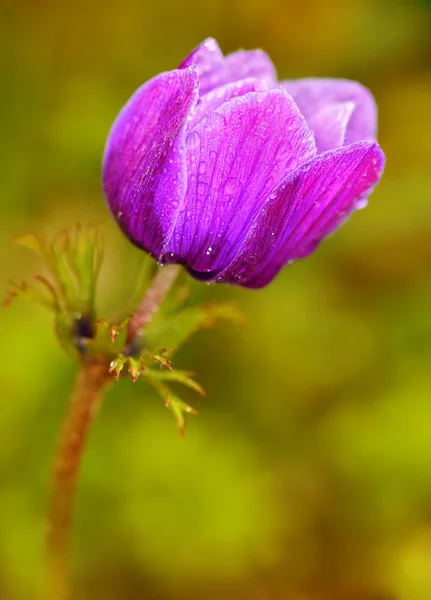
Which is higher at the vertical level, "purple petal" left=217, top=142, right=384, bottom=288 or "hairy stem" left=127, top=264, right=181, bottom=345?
"purple petal" left=217, top=142, right=384, bottom=288

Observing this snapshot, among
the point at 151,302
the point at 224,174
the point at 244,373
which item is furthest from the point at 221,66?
the point at 244,373

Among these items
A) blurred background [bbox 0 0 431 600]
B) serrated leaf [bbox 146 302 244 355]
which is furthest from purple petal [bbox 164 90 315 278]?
blurred background [bbox 0 0 431 600]

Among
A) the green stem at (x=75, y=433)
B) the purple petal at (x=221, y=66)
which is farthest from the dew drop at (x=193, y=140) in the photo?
the green stem at (x=75, y=433)

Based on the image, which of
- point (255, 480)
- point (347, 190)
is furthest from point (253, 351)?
A: point (347, 190)

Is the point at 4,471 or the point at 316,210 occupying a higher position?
the point at 316,210

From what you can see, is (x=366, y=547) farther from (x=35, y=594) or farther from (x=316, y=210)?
(x=316, y=210)

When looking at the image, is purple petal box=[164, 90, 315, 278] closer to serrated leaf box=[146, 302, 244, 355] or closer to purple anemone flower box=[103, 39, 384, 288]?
purple anemone flower box=[103, 39, 384, 288]
